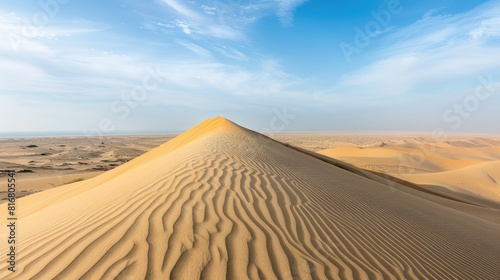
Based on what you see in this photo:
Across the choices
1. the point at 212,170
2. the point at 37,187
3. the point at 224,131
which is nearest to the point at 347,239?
the point at 212,170

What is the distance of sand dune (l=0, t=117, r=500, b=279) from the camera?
263cm

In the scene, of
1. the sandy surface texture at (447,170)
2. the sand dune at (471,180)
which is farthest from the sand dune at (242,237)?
the sand dune at (471,180)

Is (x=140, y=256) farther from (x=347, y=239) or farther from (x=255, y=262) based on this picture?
(x=347, y=239)

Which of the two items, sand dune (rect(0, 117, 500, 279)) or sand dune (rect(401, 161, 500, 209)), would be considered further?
sand dune (rect(401, 161, 500, 209))

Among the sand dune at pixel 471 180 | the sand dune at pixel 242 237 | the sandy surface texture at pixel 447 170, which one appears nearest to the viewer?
the sand dune at pixel 242 237

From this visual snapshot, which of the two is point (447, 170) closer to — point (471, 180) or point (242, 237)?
point (471, 180)

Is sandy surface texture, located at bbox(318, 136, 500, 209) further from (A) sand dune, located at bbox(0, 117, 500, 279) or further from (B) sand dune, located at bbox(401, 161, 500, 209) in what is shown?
(A) sand dune, located at bbox(0, 117, 500, 279)

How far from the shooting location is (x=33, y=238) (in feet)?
11.1

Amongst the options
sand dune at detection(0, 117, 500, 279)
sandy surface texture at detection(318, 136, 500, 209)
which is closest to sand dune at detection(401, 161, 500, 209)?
sandy surface texture at detection(318, 136, 500, 209)

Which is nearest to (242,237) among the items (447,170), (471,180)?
(471,180)

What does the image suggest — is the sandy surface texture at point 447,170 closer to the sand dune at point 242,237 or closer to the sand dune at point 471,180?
the sand dune at point 471,180

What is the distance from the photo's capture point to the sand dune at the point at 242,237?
2.63 metres

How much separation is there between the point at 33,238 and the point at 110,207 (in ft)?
3.01

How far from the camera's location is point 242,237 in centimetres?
318
